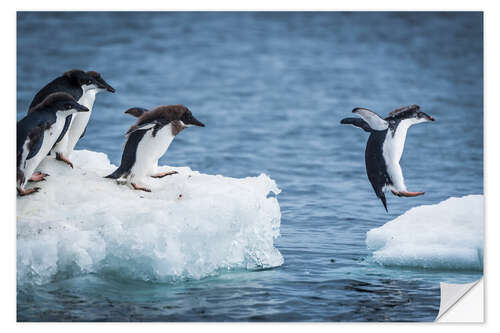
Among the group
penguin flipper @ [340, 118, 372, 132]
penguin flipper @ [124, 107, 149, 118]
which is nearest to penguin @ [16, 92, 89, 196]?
penguin flipper @ [124, 107, 149, 118]

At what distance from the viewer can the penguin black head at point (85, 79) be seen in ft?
17.6

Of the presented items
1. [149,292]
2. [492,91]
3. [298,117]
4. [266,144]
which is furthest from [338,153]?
[149,292]

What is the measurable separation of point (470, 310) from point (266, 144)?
7.23 meters

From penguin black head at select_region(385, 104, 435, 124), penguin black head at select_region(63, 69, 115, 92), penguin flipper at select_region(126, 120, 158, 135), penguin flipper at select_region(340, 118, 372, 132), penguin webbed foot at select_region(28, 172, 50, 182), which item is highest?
penguin black head at select_region(63, 69, 115, 92)

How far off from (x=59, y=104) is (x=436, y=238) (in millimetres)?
2849

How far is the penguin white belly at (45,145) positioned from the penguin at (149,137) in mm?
459

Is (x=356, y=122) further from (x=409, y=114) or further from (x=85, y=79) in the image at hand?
(x=85, y=79)

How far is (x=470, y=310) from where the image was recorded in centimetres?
508

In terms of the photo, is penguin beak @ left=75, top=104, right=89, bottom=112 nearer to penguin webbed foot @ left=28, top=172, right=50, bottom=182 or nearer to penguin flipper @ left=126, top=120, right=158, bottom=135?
penguin flipper @ left=126, top=120, right=158, bottom=135

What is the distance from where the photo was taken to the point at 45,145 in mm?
5012

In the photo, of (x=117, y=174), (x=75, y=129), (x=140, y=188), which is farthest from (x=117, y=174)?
(x=75, y=129)

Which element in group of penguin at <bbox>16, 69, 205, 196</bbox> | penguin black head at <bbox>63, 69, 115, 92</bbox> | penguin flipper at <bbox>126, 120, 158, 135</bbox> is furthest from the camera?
penguin black head at <bbox>63, 69, 115, 92</bbox>

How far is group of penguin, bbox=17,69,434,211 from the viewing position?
5000mm
